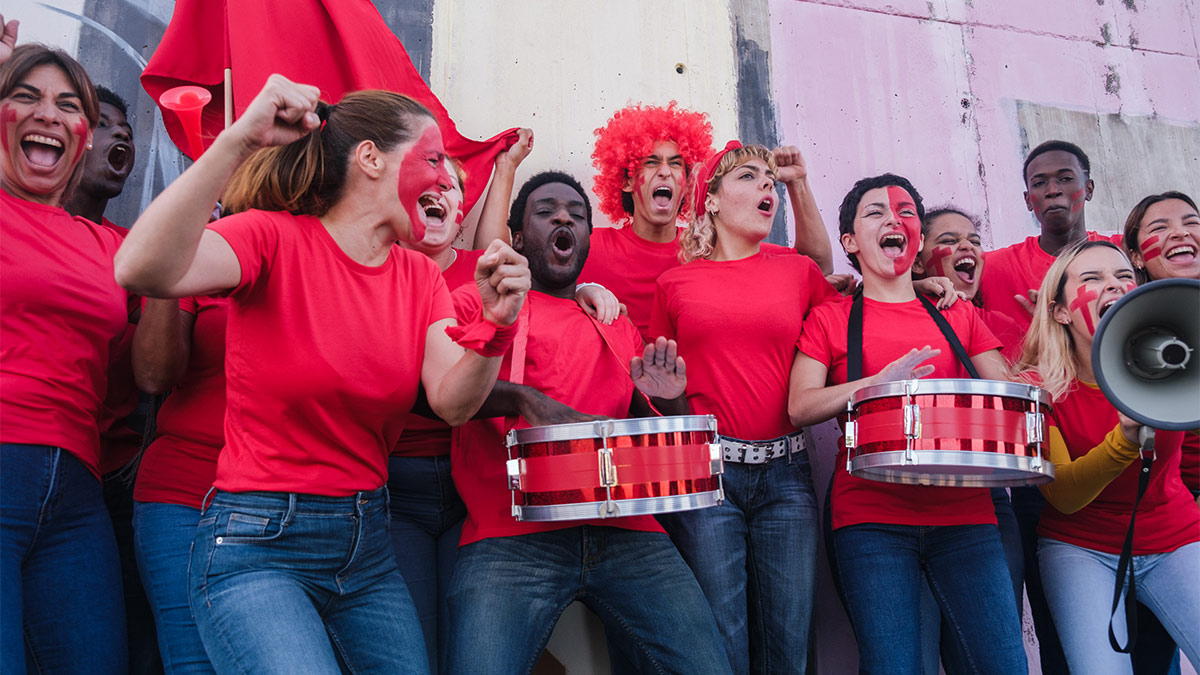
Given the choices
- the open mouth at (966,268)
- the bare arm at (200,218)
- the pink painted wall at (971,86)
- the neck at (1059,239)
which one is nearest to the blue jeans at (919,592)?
the open mouth at (966,268)

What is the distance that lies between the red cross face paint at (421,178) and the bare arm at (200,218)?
1.28ft

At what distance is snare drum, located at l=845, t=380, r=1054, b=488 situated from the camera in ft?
10.2

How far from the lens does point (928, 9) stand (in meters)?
6.01

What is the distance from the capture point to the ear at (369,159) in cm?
248

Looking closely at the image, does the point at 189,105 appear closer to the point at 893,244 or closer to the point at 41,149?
the point at 41,149

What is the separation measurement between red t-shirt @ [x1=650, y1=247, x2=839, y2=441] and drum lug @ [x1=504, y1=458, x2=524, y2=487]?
1070mm

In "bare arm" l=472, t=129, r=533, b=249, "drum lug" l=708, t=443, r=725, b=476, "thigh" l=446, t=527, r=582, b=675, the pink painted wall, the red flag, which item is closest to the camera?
"thigh" l=446, t=527, r=582, b=675

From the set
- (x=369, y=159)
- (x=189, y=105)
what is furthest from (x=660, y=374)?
(x=189, y=105)

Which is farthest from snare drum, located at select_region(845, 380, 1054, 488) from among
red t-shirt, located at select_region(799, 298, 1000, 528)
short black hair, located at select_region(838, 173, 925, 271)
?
short black hair, located at select_region(838, 173, 925, 271)

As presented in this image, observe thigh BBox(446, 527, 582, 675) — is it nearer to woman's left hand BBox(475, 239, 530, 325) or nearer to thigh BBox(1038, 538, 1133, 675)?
woman's left hand BBox(475, 239, 530, 325)

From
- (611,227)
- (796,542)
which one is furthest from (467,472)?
(611,227)

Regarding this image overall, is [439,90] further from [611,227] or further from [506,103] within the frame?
[611,227]

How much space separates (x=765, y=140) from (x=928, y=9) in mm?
1681

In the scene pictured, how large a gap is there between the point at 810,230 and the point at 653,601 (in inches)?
83.9
